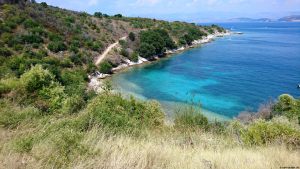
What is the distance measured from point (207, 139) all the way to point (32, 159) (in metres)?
3.48

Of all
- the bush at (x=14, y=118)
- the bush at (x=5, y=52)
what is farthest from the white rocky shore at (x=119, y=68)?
the bush at (x=14, y=118)

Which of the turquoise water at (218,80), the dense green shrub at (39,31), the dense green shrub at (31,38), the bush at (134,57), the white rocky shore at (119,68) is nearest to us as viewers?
the turquoise water at (218,80)

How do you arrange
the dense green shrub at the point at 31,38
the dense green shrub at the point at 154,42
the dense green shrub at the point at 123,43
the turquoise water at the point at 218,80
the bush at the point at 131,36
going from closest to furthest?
the turquoise water at the point at 218,80 < the dense green shrub at the point at 31,38 < the dense green shrub at the point at 123,43 < the dense green shrub at the point at 154,42 < the bush at the point at 131,36

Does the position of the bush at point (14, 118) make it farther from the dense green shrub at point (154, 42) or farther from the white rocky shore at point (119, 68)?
the dense green shrub at point (154, 42)

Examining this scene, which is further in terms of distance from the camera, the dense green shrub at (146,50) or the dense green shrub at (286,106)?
the dense green shrub at (146,50)

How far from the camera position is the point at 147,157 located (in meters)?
4.46

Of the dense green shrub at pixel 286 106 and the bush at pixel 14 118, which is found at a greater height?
the bush at pixel 14 118

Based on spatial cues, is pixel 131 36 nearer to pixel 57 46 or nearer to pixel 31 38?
pixel 57 46

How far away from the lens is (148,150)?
4.67m

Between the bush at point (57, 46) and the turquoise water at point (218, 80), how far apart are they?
9779mm

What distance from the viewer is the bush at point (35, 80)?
56.2 feet

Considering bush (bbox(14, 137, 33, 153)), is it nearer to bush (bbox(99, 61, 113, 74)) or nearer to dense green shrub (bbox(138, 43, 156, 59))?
bush (bbox(99, 61, 113, 74))

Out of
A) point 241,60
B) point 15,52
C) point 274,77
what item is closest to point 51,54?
point 15,52

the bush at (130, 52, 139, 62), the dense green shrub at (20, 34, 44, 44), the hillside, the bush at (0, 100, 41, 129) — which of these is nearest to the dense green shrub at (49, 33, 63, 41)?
the hillside
